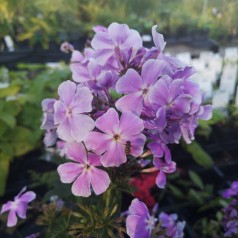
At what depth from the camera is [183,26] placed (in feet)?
11.4

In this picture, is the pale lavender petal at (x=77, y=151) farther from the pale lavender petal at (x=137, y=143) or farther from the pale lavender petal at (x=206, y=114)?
the pale lavender petal at (x=206, y=114)

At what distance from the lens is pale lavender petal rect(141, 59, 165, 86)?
1.51 ft

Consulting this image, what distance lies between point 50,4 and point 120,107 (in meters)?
2.92

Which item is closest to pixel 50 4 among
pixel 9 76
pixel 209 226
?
pixel 9 76

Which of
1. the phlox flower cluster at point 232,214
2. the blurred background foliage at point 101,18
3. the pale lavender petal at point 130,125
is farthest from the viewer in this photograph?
the blurred background foliage at point 101,18

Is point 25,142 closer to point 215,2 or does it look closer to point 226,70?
point 226,70

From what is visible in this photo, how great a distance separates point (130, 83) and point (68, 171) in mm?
166

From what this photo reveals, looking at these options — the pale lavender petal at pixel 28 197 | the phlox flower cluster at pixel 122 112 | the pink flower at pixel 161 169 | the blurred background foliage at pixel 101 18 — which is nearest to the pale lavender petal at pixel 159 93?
the phlox flower cluster at pixel 122 112

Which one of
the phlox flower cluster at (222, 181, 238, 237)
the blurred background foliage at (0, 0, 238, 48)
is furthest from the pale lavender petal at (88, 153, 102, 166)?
the blurred background foliage at (0, 0, 238, 48)

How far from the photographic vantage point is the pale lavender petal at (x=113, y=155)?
0.46 m

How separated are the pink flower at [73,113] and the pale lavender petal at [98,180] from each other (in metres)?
0.06

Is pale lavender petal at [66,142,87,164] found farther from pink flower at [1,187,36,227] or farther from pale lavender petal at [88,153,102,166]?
pink flower at [1,187,36,227]

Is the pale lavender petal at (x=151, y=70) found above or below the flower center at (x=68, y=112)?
above

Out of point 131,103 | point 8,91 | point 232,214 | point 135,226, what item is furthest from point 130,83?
point 8,91
